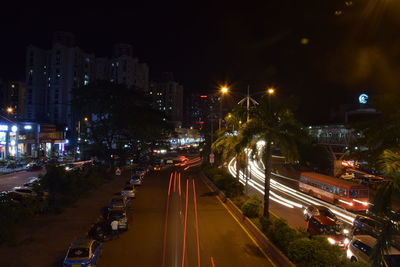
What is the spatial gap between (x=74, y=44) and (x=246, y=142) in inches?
4119

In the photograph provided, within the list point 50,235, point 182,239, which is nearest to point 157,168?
point 50,235

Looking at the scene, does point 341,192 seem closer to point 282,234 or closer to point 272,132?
point 272,132

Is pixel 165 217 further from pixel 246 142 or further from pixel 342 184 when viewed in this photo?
pixel 342 184

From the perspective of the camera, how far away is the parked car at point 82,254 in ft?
40.9

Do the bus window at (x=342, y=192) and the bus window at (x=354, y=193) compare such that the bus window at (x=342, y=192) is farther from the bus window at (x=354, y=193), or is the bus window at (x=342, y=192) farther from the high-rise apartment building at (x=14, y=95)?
the high-rise apartment building at (x=14, y=95)

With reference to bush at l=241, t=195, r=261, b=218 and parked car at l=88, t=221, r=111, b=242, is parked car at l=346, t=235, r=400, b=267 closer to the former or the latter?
bush at l=241, t=195, r=261, b=218

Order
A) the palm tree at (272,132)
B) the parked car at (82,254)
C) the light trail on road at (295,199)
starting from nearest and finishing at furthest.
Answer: the parked car at (82,254)
the palm tree at (272,132)
the light trail on road at (295,199)

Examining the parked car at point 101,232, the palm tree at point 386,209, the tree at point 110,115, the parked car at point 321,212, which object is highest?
the tree at point 110,115

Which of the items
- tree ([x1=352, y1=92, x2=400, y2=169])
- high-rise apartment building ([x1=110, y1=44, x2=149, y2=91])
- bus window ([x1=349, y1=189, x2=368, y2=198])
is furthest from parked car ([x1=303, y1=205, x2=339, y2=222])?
high-rise apartment building ([x1=110, y1=44, x2=149, y2=91])

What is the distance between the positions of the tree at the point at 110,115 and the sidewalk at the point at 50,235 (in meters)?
27.7

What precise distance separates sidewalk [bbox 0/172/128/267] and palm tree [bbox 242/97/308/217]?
36.0 ft

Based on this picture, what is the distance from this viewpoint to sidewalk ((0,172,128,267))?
14242mm

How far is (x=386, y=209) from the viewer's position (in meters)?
6.33

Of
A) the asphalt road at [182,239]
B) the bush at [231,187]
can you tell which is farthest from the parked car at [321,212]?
the bush at [231,187]
